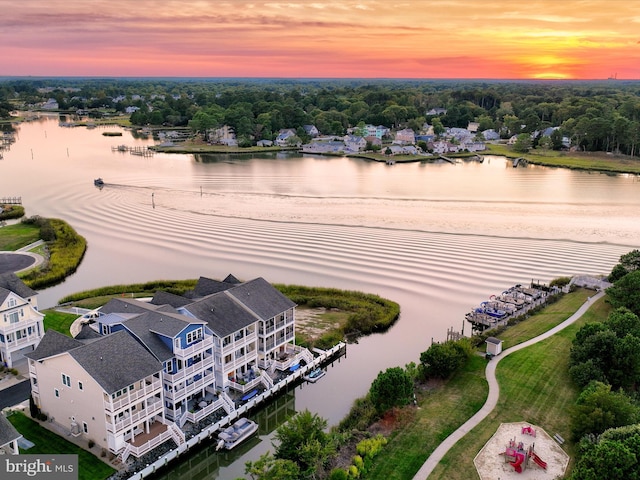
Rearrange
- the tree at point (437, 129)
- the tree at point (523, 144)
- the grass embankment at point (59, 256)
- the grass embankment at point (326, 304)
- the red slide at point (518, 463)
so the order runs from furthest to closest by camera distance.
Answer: the tree at point (437, 129), the tree at point (523, 144), the grass embankment at point (59, 256), the grass embankment at point (326, 304), the red slide at point (518, 463)

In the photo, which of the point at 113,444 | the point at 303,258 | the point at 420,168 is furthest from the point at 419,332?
the point at 420,168

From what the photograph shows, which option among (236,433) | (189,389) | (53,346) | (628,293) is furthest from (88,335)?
Result: (628,293)

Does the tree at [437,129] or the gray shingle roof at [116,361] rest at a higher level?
the tree at [437,129]

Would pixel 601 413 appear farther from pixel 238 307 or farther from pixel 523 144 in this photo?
pixel 523 144

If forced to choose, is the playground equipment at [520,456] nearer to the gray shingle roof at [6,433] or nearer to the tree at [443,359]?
the tree at [443,359]

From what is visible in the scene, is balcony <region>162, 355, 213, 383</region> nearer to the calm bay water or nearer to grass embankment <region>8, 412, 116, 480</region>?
the calm bay water

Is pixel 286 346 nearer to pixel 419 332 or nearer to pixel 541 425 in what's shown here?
pixel 419 332

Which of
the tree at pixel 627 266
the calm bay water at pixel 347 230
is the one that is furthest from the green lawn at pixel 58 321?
the tree at pixel 627 266

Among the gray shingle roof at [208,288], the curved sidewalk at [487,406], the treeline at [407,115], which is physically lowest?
the curved sidewalk at [487,406]
